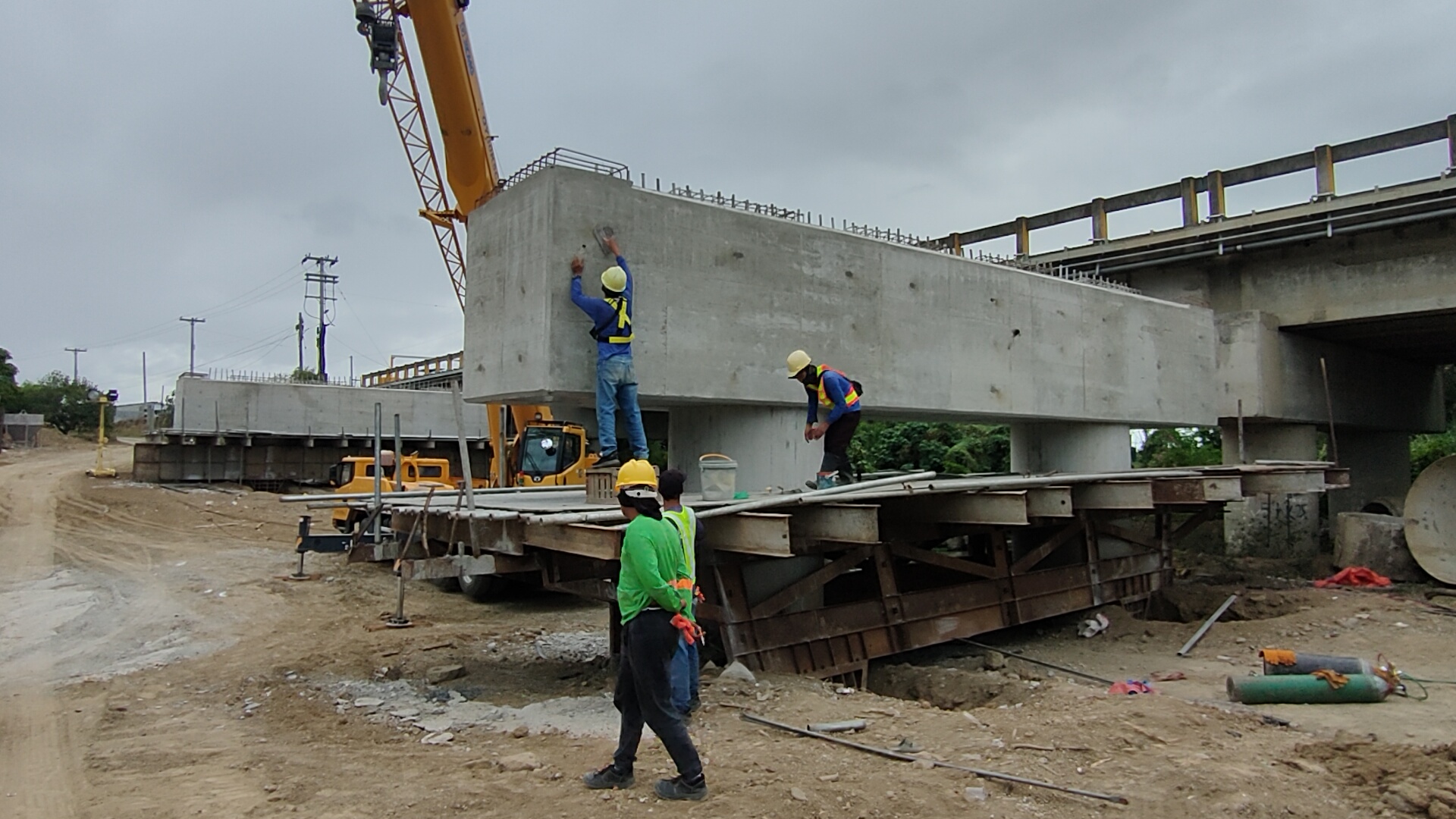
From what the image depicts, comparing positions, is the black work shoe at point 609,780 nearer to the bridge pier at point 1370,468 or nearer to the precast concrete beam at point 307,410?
the precast concrete beam at point 307,410

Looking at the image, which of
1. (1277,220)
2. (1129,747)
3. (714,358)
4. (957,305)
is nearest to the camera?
(1129,747)

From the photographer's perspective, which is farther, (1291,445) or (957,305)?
(1291,445)

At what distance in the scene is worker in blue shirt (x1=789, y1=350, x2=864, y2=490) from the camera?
27.7ft

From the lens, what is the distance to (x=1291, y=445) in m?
17.1

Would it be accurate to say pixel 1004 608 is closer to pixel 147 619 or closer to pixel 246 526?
pixel 147 619

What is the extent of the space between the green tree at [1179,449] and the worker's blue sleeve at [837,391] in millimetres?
20784

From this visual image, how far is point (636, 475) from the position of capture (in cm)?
484

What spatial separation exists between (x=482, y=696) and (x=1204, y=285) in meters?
14.7

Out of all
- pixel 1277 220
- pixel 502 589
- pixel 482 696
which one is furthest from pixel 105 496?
pixel 1277 220

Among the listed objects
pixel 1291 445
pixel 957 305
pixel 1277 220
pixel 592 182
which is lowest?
pixel 1291 445

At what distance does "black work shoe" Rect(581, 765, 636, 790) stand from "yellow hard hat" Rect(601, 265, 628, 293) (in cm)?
443

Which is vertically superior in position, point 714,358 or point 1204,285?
point 1204,285

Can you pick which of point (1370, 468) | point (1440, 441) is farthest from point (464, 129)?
point (1440, 441)

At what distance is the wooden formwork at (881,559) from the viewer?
21.7 ft
